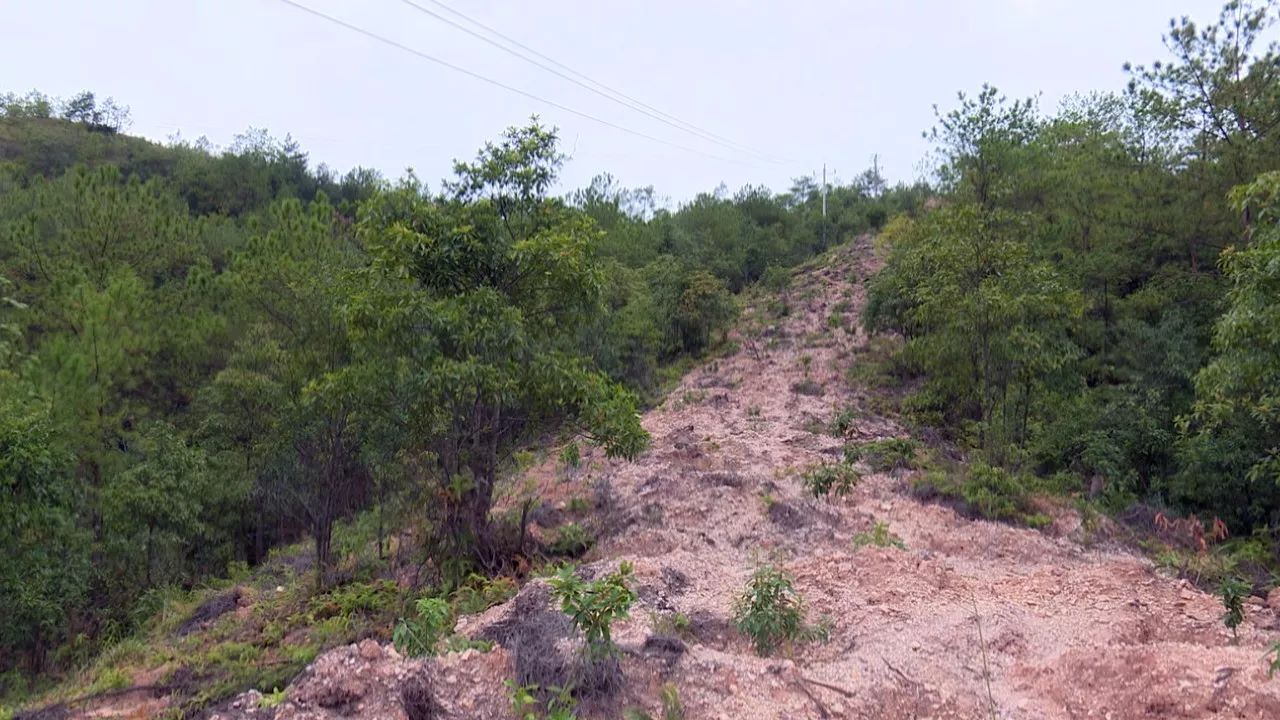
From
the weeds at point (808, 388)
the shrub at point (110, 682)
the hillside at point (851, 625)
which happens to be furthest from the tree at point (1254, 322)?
the shrub at point (110, 682)

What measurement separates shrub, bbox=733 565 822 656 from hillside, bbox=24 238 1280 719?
4.1 inches

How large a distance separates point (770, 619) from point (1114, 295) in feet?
44.2

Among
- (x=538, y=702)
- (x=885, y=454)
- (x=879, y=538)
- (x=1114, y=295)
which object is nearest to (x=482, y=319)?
(x=538, y=702)

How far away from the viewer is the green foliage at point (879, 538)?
332 inches

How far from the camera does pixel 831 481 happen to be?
10102mm

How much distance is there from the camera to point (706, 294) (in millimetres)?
22141

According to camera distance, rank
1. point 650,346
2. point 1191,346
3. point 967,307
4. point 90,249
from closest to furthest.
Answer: point 967,307
point 1191,346
point 90,249
point 650,346

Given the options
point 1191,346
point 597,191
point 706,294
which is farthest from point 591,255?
point 597,191

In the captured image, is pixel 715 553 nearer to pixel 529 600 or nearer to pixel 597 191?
pixel 529 600

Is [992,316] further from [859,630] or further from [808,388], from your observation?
[808,388]

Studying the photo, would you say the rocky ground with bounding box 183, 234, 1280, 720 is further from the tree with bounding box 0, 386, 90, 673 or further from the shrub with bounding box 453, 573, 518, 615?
the tree with bounding box 0, 386, 90, 673

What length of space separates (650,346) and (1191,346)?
37.1ft

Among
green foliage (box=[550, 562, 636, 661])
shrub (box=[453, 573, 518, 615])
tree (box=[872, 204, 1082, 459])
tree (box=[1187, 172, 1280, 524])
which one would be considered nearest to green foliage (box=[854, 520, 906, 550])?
tree (box=[1187, 172, 1280, 524])

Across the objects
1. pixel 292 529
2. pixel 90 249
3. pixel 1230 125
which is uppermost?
pixel 1230 125
